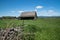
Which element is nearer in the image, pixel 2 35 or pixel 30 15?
pixel 2 35

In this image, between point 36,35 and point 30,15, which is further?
point 30,15

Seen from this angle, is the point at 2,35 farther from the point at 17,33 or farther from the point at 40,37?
the point at 40,37

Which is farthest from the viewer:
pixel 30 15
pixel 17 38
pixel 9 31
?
pixel 30 15

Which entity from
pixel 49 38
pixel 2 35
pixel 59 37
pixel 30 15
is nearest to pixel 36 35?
pixel 49 38

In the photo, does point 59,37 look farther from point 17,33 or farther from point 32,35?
point 17,33

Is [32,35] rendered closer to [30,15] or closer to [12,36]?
[12,36]

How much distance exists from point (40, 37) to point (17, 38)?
1.89 meters

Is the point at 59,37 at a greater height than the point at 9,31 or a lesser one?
lesser

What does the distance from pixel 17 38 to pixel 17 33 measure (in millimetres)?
752

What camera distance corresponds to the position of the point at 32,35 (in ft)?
33.7

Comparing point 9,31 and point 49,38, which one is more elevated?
point 9,31

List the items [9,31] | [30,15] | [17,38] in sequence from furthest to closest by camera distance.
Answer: [30,15], [9,31], [17,38]

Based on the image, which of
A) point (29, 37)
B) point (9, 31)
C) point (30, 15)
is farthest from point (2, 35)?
point (30, 15)

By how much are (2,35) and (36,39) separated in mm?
2831
